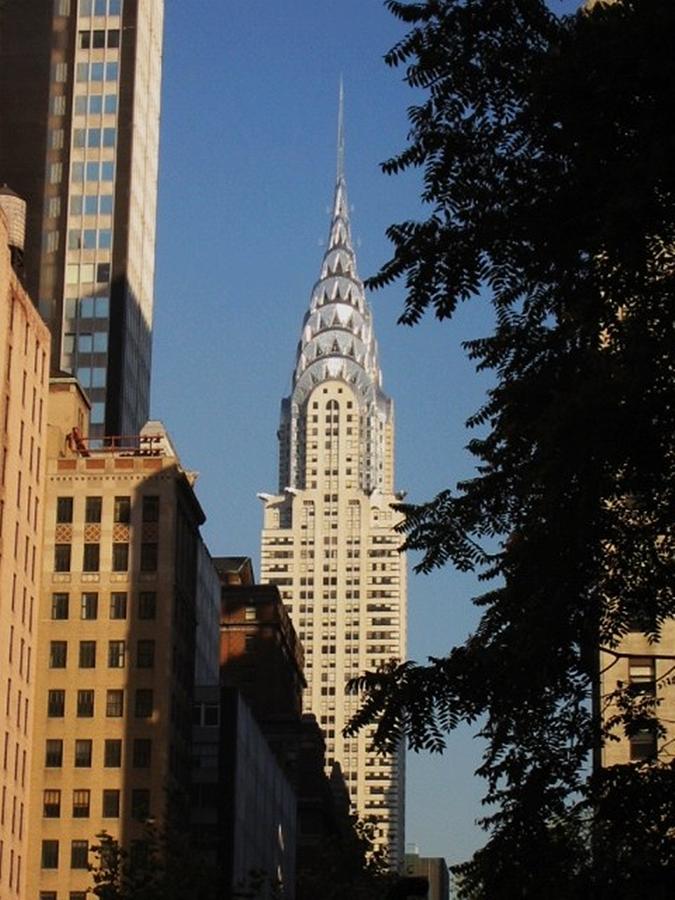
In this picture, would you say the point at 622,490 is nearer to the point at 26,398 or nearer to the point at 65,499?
the point at 26,398

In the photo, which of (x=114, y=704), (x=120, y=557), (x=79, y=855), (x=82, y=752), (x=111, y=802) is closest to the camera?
(x=79, y=855)

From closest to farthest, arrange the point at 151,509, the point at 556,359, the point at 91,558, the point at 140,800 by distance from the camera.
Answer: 1. the point at 556,359
2. the point at 140,800
3. the point at 91,558
4. the point at 151,509

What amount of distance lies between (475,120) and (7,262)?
4036 inches

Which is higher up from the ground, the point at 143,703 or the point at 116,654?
the point at 116,654

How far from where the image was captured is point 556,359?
2552cm

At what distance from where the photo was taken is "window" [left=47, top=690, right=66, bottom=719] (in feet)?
460

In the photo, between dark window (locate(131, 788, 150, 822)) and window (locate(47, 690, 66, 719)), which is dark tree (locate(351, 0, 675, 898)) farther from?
window (locate(47, 690, 66, 719))

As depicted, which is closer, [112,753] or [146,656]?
[112,753]

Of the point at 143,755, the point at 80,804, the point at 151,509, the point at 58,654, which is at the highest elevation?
the point at 151,509

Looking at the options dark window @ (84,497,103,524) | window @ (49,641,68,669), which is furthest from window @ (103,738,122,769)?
dark window @ (84,497,103,524)

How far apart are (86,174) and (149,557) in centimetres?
5428

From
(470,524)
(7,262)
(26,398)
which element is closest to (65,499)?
(26,398)

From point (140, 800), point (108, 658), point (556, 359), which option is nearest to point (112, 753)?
point (140, 800)

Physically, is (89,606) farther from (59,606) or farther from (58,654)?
(58,654)
